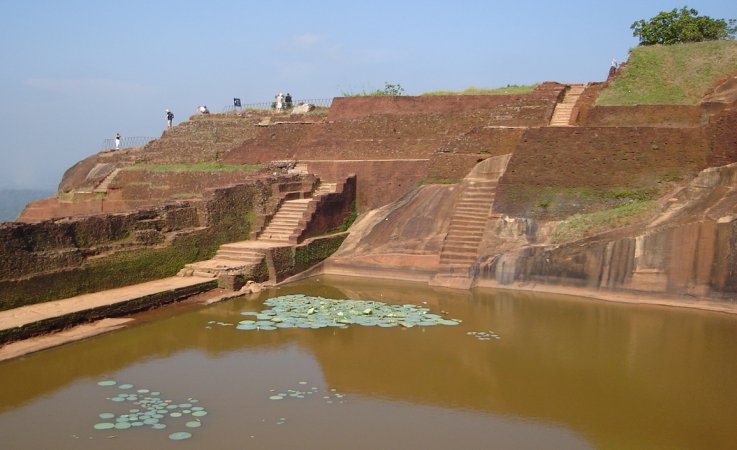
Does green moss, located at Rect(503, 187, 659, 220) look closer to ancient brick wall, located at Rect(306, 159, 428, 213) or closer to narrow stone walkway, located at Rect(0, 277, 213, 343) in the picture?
ancient brick wall, located at Rect(306, 159, 428, 213)

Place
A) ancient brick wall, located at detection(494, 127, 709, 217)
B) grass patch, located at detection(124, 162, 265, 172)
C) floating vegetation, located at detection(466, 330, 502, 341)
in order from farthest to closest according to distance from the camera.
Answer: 1. grass patch, located at detection(124, 162, 265, 172)
2. ancient brick wall, located at detection(494, 127, 709, 217)
3. floating vegetation, located at detection(466, 330, 502, 341)

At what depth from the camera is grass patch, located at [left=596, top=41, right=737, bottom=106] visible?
15.6m

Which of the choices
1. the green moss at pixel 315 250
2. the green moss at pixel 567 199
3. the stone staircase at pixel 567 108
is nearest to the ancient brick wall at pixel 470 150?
the stone staircase at pixel 567 108

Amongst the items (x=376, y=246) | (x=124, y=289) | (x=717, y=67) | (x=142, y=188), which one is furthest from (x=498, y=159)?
(x=142, y=188)

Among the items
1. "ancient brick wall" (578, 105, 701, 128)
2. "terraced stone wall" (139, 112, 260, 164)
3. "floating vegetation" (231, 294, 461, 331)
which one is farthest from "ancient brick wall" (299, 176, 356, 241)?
"ancient brick wall" (578, 105, 701, 128)

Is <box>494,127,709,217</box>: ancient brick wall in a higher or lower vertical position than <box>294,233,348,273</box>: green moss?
higher

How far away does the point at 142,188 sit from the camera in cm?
1789

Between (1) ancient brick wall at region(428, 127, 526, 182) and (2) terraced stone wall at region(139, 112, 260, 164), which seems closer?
(1) ancient brick wall at region(428, 127, 526, 182)

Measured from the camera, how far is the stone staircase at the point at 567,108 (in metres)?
15.7

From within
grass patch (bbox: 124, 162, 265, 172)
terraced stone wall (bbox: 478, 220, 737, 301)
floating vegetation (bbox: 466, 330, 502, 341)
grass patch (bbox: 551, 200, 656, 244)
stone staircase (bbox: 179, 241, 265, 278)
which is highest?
grass patch (bbox: 124, 162, 265, 172)

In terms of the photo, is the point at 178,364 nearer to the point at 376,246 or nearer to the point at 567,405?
the point at 567,405

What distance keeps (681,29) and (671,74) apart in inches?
283

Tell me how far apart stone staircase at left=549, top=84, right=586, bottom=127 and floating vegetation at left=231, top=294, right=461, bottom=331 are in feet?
22.6

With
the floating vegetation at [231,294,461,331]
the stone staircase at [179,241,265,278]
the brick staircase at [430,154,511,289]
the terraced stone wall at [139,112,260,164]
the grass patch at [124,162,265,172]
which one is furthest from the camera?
the terraced stone wall at [139,112,260,164]
